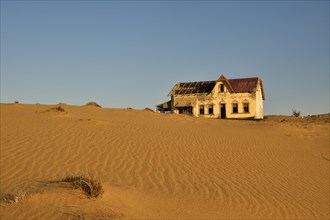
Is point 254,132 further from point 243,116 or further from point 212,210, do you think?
Result: point 243,116

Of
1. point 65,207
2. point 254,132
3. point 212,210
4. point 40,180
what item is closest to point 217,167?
point 212,210

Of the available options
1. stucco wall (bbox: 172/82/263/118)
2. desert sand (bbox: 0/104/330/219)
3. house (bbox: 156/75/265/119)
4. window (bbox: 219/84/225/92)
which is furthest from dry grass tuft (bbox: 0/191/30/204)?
window (bbox: 219/84/225/92)

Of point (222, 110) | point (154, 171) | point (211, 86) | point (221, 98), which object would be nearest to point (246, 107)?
point (222, 110)

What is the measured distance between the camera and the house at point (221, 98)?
40062 mm

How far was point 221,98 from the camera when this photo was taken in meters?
41.0

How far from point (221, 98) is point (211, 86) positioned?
2.01 m

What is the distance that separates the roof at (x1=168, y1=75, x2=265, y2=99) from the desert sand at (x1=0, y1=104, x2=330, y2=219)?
22863mm

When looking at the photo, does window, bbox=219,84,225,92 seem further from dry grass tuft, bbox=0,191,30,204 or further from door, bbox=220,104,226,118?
dry grass tuft, bbox=0,191,30,204

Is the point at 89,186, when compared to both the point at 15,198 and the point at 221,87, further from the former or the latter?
the point at 221,87

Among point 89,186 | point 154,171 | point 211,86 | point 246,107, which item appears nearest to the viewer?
point 89,186

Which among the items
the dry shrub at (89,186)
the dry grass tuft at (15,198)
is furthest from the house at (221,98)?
the dry grass tuft at (15,198)

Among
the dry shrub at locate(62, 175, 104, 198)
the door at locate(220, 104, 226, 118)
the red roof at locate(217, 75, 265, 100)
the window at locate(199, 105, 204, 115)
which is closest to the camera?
the dry shrub at locate(62, 175, 104, 198)

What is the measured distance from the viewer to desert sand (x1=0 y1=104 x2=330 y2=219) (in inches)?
235

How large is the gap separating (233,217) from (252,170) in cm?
463
